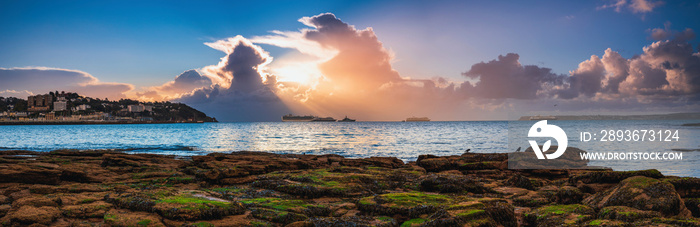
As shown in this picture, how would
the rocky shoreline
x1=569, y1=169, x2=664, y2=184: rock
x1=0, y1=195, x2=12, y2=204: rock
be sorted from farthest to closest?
1. x1=569, y1=169, x2=664, y2=184: rock
2. x1=0, y1=195, x2=12, y2=204: rock
3. the rocky shoreline

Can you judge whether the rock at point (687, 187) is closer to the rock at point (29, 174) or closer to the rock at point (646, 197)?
the rock at point (646, 197)

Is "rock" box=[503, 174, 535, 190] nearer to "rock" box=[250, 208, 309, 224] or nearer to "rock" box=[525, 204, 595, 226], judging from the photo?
"rock" box=[525, 204, 595, 226]

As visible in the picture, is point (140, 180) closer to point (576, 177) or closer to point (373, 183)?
point (373, 183)

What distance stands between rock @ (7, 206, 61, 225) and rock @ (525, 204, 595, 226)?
46.7ft

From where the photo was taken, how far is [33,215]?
9.73 m

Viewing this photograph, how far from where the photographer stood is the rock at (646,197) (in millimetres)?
10633

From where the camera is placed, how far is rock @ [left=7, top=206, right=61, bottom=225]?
9.50 m

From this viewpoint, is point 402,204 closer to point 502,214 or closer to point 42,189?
point 502,214

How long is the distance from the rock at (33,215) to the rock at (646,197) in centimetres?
1674

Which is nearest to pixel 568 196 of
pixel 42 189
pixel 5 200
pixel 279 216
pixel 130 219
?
pixel 279 216

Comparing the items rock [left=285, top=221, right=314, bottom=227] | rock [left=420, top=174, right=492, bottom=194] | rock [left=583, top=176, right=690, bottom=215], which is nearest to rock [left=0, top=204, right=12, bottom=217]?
rock [left=285, top=221, right=314, bottom=227]

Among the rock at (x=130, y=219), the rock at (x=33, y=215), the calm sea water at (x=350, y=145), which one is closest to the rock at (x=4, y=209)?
the rock at (x=33, y=215)

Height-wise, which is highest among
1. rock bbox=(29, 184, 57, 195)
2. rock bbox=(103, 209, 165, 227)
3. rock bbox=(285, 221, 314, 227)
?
rock bbox=(285, 221, 314, 227)

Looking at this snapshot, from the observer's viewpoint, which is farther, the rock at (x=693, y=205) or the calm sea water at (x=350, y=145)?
the calm sea water at (x=350, y=145)
